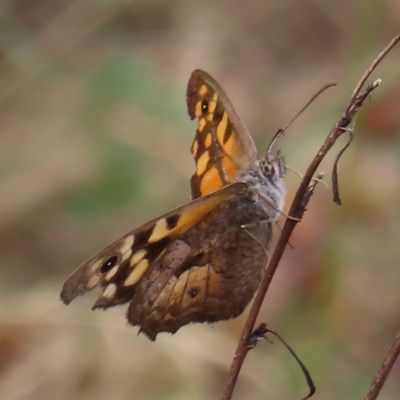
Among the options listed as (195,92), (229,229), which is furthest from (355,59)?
(229,229)

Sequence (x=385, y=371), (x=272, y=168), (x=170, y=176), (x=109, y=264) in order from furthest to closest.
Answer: (x=170, y=176) < (x=272, y=168) < (x=109, y=264) < (x=385, y=371)

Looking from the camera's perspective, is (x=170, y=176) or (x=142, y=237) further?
(x=170, y=176)

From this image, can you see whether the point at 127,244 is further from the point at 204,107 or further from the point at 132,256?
the point at 204,107

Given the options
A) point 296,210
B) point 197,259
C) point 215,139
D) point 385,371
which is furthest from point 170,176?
point 385,371

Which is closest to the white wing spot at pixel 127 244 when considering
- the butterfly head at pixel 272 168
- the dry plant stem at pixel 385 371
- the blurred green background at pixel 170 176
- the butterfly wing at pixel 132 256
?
the butterfly wing at pixel 132 256

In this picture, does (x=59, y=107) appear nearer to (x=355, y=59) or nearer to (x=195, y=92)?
(x=355, y=59)

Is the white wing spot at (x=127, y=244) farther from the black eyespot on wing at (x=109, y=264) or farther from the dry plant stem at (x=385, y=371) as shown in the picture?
the dry plant stem at (x=385, y=371)

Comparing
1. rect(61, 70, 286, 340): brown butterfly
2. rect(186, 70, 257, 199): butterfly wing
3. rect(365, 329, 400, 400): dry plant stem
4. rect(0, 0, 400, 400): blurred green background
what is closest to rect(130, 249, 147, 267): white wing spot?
rect(61, 70, 286, 340): brown butterfly
